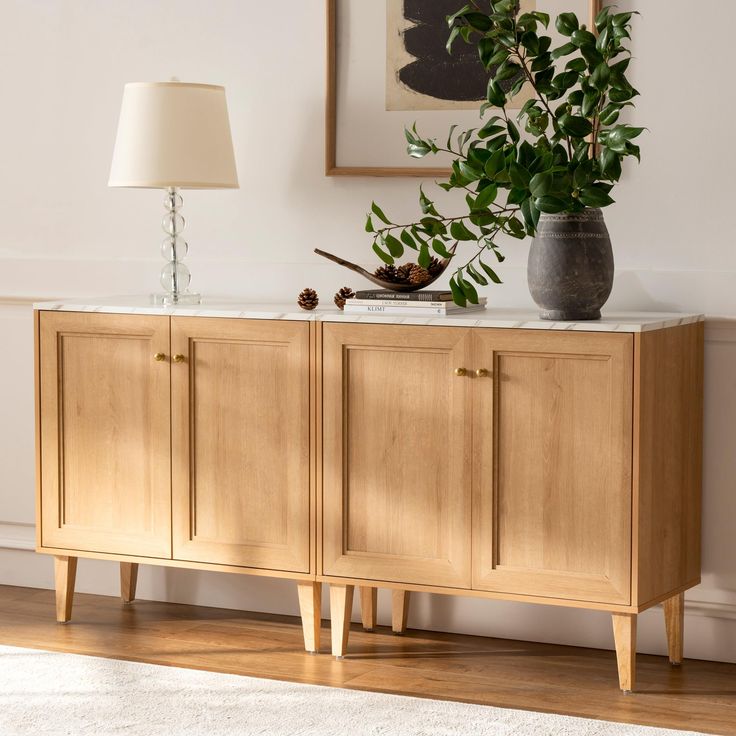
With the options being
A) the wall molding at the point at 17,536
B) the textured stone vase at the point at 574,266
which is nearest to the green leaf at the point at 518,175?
the textured stone vase at the point at 574,266

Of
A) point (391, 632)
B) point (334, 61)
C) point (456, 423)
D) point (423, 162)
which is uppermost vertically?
point (334, 61)

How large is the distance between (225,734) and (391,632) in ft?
2.85

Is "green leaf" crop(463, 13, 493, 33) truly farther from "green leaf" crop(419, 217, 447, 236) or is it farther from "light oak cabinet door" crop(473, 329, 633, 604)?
"light oak cabinet door" crop(473, 329, 633, 604)

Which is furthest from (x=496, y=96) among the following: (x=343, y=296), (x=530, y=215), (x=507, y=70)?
(x=343, y=296)

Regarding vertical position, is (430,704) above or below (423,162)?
below

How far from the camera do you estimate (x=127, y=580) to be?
11.9 ft

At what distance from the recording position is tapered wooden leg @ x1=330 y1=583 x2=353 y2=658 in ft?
10.2

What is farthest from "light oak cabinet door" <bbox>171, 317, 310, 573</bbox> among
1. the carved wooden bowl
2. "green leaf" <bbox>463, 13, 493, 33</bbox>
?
"green leaf" <bbox>463, 13, 493, 33</bbox>

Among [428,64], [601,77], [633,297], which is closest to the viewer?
[601,77]

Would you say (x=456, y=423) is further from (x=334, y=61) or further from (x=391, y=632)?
(x=334, y=61)

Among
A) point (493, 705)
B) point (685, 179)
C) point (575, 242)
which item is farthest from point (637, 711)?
point (685, 179)

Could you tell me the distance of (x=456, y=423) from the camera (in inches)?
115

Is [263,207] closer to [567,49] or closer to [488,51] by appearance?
[488,51]

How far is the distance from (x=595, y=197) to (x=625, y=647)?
970mm
